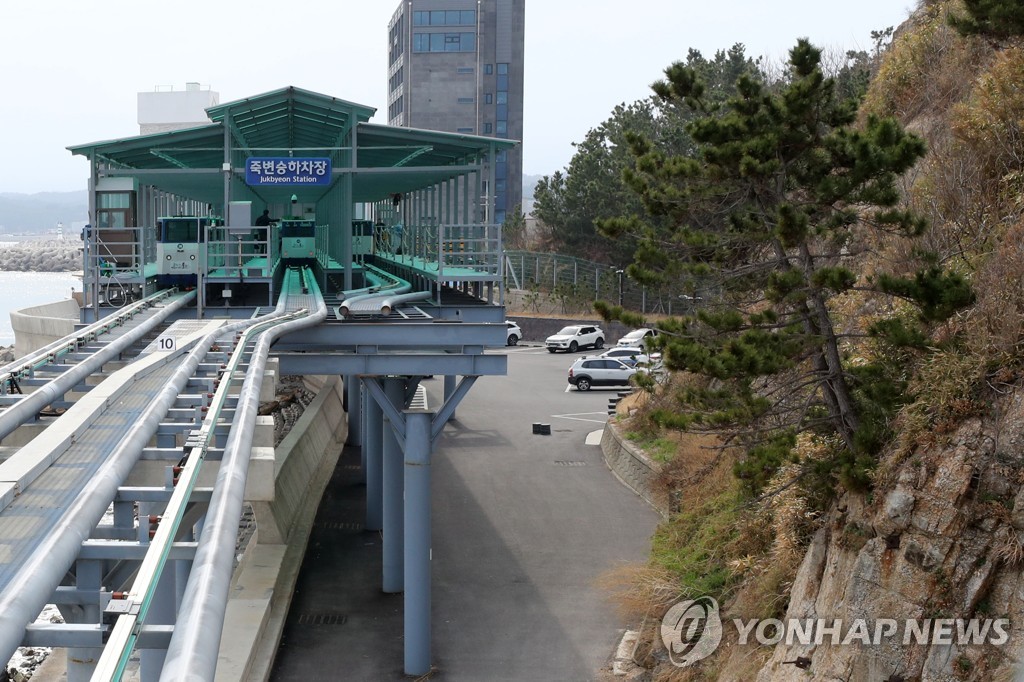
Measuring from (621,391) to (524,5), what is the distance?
72.1 m

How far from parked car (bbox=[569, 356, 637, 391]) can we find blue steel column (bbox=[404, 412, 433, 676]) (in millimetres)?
26968

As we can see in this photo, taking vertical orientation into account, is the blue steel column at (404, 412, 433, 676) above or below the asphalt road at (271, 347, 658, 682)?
above

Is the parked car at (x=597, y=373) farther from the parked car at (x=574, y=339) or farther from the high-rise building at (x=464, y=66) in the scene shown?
the high-rise building at (x=464, y=66)

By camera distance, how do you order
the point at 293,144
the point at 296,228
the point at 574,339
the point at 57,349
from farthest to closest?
the point at 574,339
the point at 296,228
the point at 293,144
the point at 57,349

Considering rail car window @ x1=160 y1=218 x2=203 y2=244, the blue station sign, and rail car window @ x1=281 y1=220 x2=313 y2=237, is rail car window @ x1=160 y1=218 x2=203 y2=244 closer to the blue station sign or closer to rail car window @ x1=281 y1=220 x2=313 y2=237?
the blue station sign

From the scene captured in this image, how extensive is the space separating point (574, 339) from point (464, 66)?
56909mm

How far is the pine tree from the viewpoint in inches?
459

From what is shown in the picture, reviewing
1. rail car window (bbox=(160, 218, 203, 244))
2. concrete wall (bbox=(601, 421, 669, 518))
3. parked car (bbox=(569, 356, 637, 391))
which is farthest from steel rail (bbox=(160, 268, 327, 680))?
parked car (bbox=(569, 356, 637, 391))

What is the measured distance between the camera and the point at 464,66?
4129 inches

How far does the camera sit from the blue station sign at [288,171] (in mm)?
22328

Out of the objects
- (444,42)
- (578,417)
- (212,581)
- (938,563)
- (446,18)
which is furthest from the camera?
(444,42)

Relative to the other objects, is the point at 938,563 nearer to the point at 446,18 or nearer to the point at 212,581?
the point at 212,581

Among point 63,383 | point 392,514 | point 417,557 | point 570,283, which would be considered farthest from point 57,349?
point 570,283

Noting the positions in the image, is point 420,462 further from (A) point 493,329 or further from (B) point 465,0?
(B) point 465,0
